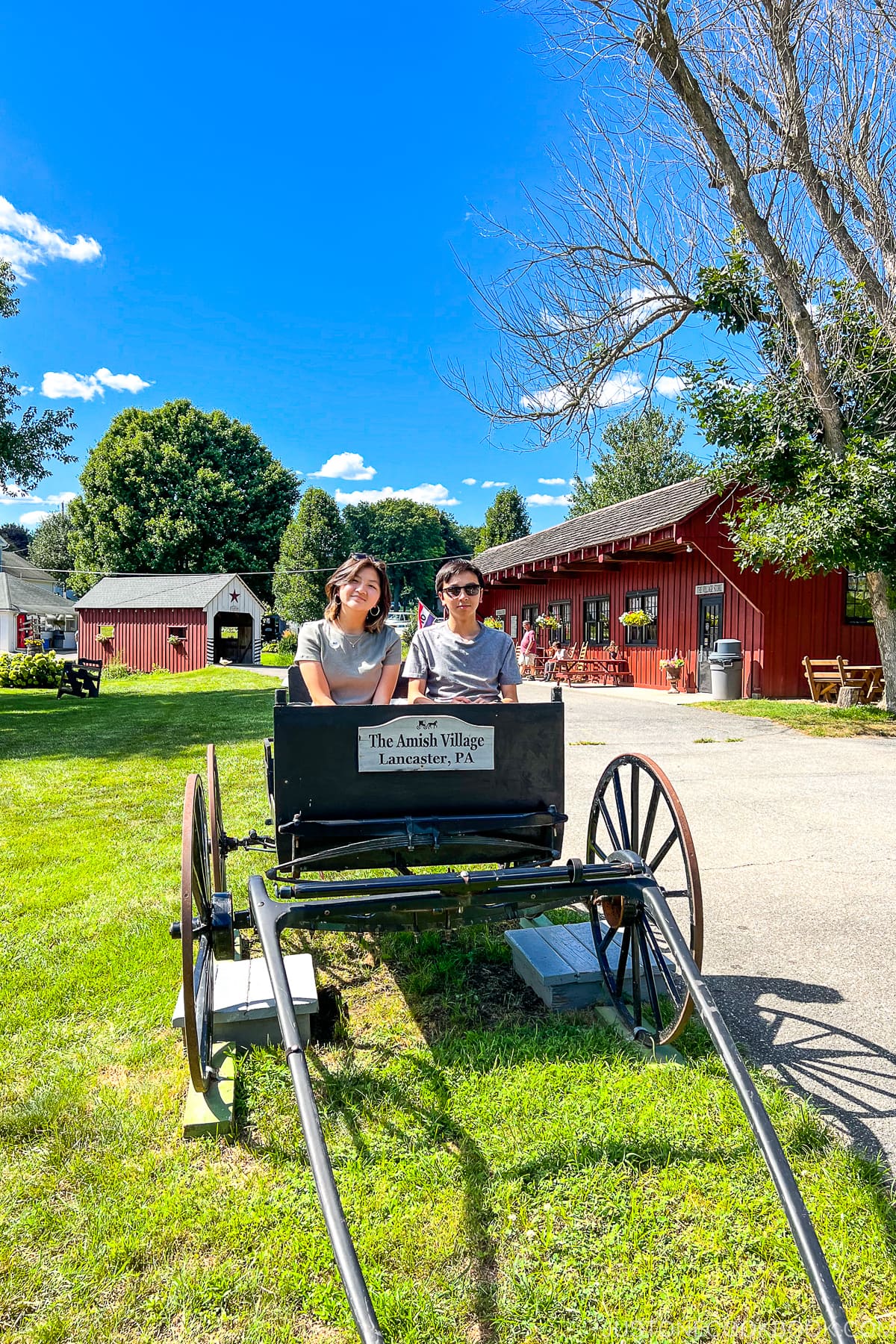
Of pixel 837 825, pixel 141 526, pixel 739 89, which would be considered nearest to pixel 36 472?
pixel 739 89

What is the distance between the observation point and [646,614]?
1934cm

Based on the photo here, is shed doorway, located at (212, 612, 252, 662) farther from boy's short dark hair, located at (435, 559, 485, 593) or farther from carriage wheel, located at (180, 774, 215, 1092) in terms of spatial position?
carriage wheel, located at (180, 774, 215, 1092)

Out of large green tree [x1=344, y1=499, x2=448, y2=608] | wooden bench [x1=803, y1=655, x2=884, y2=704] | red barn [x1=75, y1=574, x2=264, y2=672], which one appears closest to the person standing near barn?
wooden bench [x1=803, y1=655, x2=884, y2=704]

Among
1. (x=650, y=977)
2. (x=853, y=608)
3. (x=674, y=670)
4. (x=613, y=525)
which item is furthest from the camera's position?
(x=613, y=525)

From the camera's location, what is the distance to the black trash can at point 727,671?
50.4 feet

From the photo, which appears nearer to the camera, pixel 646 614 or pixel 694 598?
pixel 694 598

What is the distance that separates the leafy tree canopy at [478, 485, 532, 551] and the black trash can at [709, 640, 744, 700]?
48.1 metres

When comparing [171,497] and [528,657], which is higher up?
[171,497]

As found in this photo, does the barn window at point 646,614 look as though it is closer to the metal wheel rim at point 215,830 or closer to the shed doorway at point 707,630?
the shed doorway at point 707,630

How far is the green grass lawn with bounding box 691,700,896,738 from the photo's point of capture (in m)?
10.8

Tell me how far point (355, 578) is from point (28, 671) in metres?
19.5

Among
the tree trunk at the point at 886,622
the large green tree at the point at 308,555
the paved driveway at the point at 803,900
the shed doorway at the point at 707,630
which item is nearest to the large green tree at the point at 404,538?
the large green tree at the point at 308,555

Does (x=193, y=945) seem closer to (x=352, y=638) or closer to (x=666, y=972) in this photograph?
(x=666, y=972)

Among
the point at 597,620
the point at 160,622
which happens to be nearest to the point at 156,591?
the point at 160,622
